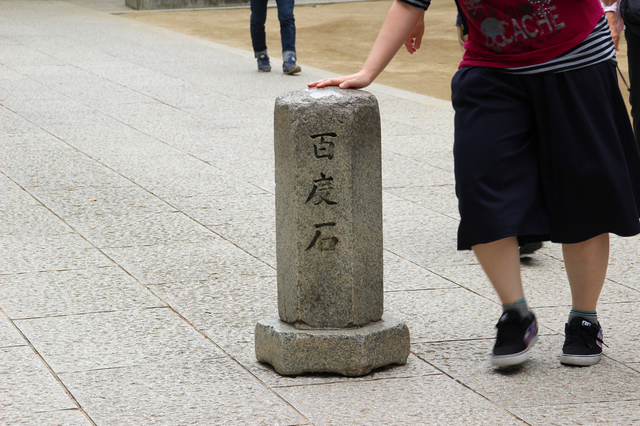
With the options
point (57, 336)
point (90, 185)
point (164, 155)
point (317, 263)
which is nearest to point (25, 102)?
point (164, 155)

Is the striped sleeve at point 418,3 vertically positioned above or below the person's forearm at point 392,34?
above

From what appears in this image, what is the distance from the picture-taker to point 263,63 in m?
10.9

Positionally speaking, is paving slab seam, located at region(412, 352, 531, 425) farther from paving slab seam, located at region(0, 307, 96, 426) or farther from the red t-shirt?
paving slab seam, located at region(0, 307, 96, 426)

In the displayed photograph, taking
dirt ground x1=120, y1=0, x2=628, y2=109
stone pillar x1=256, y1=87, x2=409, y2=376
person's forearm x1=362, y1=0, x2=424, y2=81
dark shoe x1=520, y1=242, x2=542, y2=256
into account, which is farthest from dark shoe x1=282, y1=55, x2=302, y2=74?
stone pillar x1=256, y1=87, x2=409, y2=376

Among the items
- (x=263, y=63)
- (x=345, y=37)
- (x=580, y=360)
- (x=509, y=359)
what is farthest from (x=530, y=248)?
(x=345, y=37)

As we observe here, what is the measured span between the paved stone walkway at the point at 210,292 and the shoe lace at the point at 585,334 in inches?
4.1

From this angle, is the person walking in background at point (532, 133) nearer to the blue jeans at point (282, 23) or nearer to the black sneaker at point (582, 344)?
the black sneaker at point (582, 344)

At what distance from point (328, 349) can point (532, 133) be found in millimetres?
1015

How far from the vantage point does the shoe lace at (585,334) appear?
10.3ft

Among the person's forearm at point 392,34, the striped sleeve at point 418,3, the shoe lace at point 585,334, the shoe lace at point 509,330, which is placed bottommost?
the shoe lace at point 585,334

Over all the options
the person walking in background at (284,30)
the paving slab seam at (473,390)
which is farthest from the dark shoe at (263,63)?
the paving slab seam at (473,390)

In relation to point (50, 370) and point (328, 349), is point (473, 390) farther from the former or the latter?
point (50, 370)

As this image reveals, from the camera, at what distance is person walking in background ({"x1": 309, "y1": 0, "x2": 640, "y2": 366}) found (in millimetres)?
2904

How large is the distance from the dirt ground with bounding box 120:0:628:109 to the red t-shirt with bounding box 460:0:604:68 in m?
7.02
